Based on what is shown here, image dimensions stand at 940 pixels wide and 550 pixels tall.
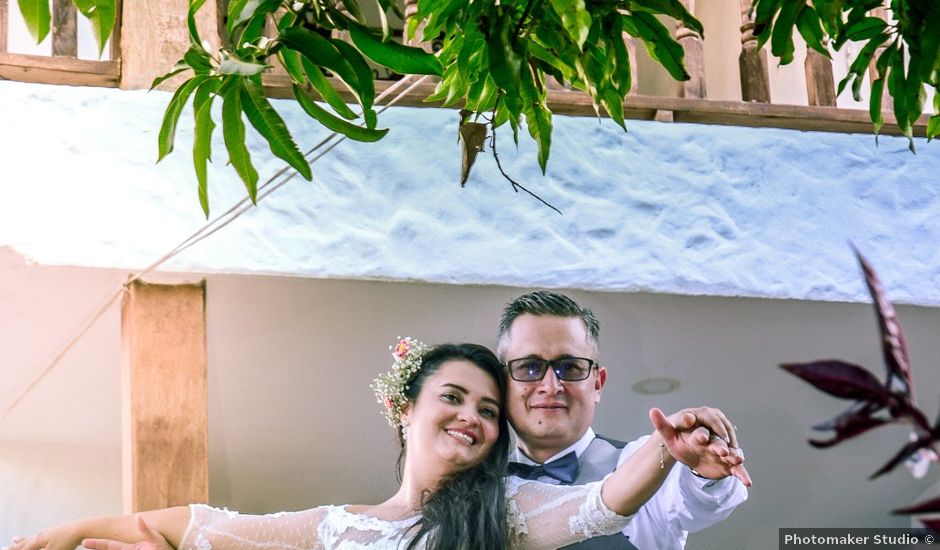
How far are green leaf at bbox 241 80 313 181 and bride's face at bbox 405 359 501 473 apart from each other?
1.95 meters

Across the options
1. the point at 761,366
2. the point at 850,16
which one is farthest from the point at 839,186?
the point at 850,16

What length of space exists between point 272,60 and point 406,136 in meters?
0.51

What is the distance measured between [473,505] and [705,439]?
119cm

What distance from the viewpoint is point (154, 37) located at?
3.67m

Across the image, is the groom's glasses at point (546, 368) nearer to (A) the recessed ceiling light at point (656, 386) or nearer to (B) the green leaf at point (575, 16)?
(A) the recessed ceiling light at point (656, 386)

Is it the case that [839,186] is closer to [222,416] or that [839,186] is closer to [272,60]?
[272,60]

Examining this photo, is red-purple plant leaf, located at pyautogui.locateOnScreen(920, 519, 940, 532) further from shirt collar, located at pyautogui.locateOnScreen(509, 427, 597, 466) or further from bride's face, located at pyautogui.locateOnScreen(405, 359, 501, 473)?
shirt collar, located at pyautogui.locateOnScreen(509, 427, 597, 466)

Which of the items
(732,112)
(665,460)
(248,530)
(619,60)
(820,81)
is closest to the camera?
(619,60)

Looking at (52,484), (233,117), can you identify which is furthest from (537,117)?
(52,484)

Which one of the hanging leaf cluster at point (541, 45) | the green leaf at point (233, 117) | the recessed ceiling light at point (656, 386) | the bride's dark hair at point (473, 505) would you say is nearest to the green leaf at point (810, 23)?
the hanging leaf cluster at point (541, 45)

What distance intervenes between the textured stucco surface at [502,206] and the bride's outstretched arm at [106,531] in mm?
641

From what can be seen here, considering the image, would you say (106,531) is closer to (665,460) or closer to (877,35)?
(665,460)

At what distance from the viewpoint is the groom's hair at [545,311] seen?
146 inches

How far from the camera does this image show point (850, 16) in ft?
6.24
